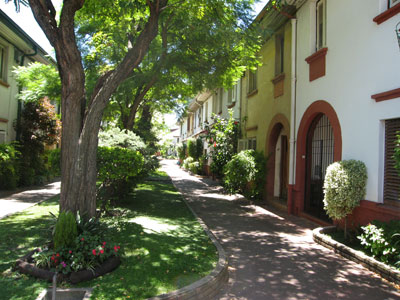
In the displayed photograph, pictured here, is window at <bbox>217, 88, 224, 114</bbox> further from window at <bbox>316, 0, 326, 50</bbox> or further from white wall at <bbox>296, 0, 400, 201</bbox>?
white wall at <bbox>296, 0, 400, 201</bbox>

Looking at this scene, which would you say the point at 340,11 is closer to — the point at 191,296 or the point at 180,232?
the point at 180,232

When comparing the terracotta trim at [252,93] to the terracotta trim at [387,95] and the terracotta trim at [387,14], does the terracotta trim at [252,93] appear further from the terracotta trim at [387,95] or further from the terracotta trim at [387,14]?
the terracotta trim at [387,95]

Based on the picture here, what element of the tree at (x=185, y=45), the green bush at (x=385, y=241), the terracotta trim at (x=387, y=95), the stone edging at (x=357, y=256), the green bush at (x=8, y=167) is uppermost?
the tree at (x=185, y=45)

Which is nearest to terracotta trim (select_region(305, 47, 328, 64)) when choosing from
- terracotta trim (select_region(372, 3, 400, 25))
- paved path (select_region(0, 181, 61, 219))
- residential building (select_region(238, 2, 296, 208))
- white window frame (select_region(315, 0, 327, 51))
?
white window frame (select_region(315, 0, 327, 51))

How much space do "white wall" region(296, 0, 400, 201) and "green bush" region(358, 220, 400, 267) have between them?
0.79 meters

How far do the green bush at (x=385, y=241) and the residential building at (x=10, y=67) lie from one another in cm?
1294

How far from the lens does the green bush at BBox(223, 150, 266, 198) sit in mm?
10638

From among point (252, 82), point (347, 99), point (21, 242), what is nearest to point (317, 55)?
point (347, 99)

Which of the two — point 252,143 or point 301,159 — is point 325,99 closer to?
point 301,159

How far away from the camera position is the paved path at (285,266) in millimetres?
4129

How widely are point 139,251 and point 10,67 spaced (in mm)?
11428

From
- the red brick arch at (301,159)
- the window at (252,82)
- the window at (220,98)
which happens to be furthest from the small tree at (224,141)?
the red brick arch at (301,159)

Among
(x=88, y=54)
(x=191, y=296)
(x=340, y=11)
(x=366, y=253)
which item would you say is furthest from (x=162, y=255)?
Result: (x=88, y=54)

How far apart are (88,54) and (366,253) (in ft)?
40.7
